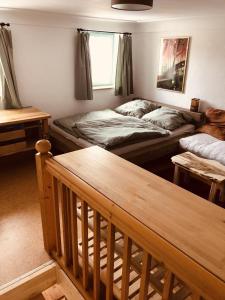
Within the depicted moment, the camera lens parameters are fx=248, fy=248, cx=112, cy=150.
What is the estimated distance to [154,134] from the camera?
3.39 meters

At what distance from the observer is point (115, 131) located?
3.37 meters

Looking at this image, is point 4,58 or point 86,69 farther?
Result: point 86,69

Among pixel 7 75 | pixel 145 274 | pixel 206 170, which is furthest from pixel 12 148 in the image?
pixel 145 274

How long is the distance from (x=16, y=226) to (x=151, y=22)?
13.0 feet

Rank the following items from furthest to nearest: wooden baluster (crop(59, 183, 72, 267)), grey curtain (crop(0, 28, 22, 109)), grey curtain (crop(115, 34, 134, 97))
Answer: grey curtain (crop(115, 34, 134, 97)), grey curtain (crop(0, 28, 22, 109)), wooden baluster (crop(59, 183, 72, 267))

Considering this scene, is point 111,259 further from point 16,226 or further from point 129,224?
point 16,226

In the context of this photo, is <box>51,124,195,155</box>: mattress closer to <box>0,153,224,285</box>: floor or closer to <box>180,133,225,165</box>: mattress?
<box>180,133,225,165</box>: mattress

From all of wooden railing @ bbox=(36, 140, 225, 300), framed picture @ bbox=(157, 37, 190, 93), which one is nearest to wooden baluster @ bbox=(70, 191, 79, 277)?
wooden railing @ bbox=(36, 140, 225, 300)

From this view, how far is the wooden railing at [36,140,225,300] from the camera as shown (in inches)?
32.3

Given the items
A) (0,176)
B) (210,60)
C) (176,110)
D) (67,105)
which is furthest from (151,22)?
(0,176)

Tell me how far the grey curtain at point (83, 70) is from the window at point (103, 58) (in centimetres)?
31

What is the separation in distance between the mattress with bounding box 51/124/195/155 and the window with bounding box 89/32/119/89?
1.43m

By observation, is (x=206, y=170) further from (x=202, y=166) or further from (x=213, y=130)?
(x=213, y=130)

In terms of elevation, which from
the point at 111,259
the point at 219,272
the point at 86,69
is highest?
the point at 86,69
